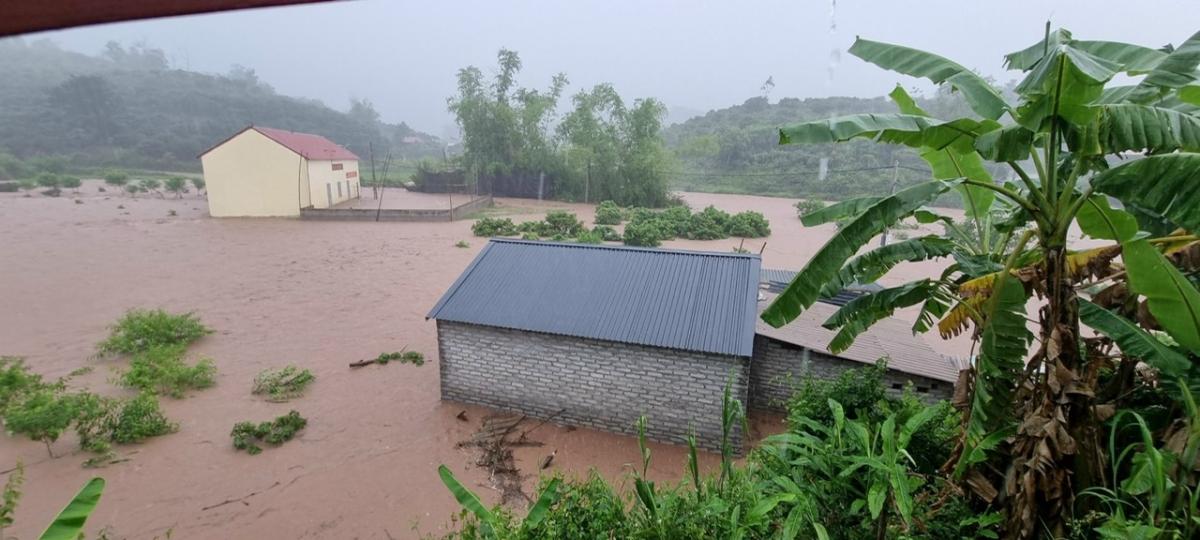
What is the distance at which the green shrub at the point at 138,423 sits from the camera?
6.54m

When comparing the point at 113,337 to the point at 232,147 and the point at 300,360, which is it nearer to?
the point at 300,360

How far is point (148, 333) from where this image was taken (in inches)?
375

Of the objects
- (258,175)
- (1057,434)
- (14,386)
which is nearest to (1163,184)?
(1057,434)

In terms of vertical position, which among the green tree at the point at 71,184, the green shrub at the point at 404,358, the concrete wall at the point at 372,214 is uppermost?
the green tree at the point at 71,184

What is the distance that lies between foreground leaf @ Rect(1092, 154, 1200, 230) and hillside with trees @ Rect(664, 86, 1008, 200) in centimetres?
3122

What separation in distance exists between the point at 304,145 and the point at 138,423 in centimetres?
2333

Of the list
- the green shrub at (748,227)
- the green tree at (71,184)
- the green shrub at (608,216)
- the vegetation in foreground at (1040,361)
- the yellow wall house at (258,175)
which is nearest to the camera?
the vegetation in foreground at (1040,361)

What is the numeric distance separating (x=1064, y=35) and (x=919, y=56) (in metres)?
0.74

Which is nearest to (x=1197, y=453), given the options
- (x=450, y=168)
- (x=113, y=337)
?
(x=113, y=337)

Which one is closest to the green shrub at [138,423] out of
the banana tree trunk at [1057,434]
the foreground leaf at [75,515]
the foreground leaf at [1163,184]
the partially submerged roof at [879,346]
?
the foreground leaf at [75,515]

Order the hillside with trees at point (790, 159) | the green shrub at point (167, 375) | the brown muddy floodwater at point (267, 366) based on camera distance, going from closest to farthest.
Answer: the brown muddy floodwater at point (267, 366) < the green shrub at point (167, 375) < the hillside with trees at point (790, 159)

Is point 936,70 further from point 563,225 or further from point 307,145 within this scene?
point 307,145

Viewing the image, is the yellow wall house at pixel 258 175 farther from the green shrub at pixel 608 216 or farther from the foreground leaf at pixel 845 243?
the foreground leaf at pixel 845 243

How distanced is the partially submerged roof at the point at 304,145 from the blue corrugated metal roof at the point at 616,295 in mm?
21399
